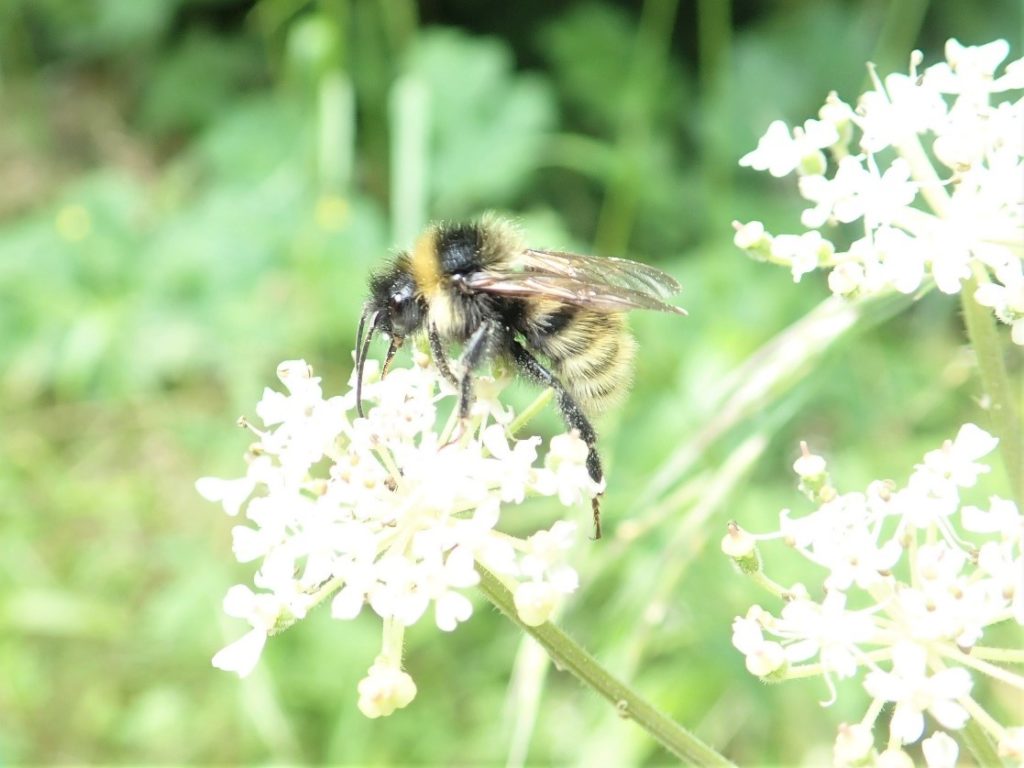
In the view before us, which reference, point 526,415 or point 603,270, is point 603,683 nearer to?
point 526,415

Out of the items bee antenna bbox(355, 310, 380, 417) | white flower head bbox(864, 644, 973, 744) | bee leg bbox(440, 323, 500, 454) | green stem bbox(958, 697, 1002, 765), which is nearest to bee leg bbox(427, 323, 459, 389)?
bee leg bbox(440, 323, 500, 454)

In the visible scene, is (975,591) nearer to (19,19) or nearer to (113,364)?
(113,364)

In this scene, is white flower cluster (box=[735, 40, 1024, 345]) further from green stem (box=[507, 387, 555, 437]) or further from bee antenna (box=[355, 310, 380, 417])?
bee antenna (box=[355, 310, 380, 417])

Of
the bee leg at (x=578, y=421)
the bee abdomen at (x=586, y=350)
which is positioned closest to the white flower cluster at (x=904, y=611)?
the bee leg at (x=578, y=421)

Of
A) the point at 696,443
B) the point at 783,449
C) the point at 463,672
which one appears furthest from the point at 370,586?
the point at 783,449

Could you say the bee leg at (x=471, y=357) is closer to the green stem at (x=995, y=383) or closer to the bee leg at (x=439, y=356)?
the bee leg at (x=439, y=356)

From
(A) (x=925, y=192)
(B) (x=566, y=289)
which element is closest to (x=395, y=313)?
(B) (x=566, y=289)
